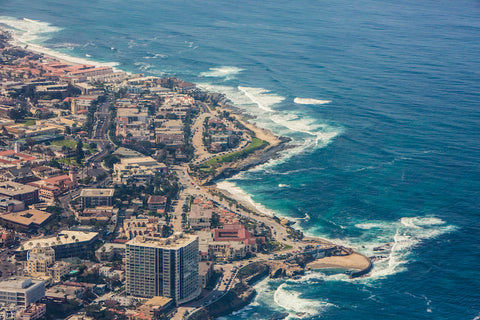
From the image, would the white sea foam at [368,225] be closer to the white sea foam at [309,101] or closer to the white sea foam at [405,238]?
the white sea foam at [405,238]

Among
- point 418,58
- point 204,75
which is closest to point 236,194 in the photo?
point 204,75

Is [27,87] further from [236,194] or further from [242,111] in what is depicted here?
[236,194]

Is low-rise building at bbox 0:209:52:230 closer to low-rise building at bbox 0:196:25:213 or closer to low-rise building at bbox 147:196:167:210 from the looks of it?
low-rise building at bbox 0:196:25:213

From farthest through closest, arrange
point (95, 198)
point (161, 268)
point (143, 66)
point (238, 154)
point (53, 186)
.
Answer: point (143, 66), point (238, 154), point (53, 186), point (95, 198), point (161, 268)

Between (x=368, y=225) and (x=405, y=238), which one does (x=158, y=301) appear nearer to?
(x=368, y=225)

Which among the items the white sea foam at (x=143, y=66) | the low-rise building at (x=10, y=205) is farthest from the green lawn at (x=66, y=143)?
the white sea foam at (x=143, y=66)

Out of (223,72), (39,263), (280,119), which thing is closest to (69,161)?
(39,263)

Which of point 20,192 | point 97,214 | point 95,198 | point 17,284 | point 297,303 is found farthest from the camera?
point 20,192
